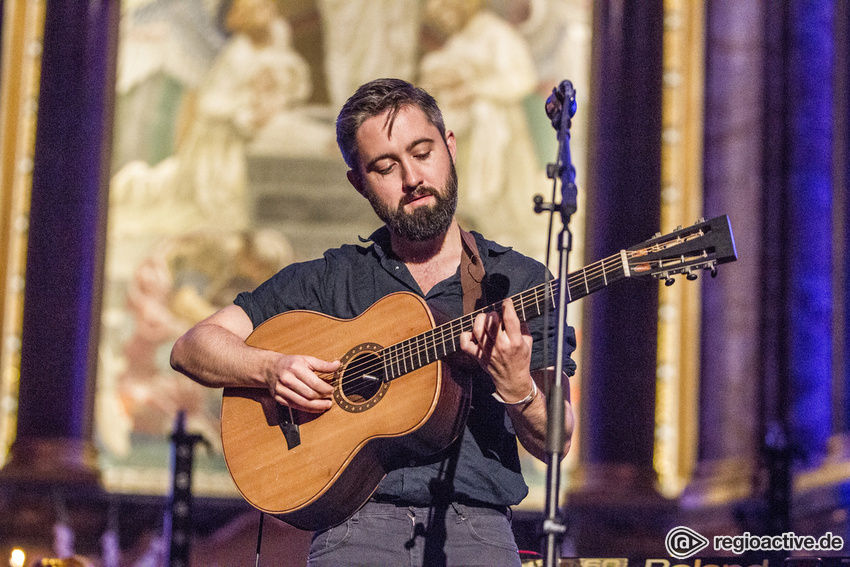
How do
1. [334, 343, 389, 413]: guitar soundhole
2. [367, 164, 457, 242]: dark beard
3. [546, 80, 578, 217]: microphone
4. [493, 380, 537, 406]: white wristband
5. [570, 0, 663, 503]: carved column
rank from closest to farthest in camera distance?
[546, 80, 578, 217]: microphone
[493, 380, 537, 406]: white wristband
[334, 343, 389, 413]: guitar soundhole
[367, 164, 457, 242]: dark beard
[570, 0, 663, 503]: carved column

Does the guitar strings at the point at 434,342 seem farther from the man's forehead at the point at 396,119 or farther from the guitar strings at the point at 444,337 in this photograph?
the man's forehead at the point at 396,119

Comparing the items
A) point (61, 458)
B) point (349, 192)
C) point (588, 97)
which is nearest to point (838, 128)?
point (588, 97)

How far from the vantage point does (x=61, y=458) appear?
6.78 meters

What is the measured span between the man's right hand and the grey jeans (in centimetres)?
37

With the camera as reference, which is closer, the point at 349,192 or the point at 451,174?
the point at 451,174

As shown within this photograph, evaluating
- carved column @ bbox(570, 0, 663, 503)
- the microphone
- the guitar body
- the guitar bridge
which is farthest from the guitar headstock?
carved column @ bbox(570, 0, 663, 503)

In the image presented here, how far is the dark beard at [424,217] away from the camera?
286 cm

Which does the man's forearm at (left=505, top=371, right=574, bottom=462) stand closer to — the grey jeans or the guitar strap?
the grey jeans

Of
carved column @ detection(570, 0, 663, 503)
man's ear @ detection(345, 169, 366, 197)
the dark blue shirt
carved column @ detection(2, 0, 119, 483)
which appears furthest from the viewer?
carved column @ detection(2, 0, 119, 483)

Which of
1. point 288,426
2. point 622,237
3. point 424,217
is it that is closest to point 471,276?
point 424,217

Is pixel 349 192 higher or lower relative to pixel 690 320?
higher

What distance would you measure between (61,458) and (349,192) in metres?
2.90

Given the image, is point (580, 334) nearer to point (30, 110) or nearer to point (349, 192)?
point (349, 192)

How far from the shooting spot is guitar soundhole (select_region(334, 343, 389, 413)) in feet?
9.01
